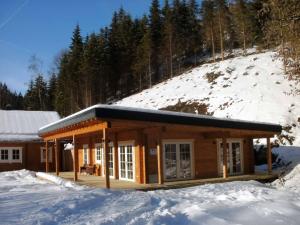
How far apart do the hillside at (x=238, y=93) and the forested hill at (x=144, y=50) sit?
23.2 ft

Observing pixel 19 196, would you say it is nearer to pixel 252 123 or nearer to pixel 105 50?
pixel 252 123

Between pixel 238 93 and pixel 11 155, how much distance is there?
18.3 m

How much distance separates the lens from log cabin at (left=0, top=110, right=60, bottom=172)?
86.8 ft

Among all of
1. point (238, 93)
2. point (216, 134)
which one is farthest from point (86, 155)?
point (238, 93)

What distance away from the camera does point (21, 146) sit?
88.5 ft

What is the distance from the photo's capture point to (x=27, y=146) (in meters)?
27.1

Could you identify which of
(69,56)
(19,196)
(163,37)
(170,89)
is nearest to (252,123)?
(19,196)

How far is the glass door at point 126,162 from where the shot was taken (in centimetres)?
1717

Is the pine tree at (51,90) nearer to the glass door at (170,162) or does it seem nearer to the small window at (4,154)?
the small window at (4,154)

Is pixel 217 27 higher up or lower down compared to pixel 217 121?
higher up

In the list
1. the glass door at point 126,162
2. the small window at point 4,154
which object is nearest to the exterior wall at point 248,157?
the glass door at point 126,162

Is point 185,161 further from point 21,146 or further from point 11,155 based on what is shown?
point 11,155

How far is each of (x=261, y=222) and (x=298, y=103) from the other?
23252 mm

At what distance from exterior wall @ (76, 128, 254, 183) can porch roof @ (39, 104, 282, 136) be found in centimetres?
99
